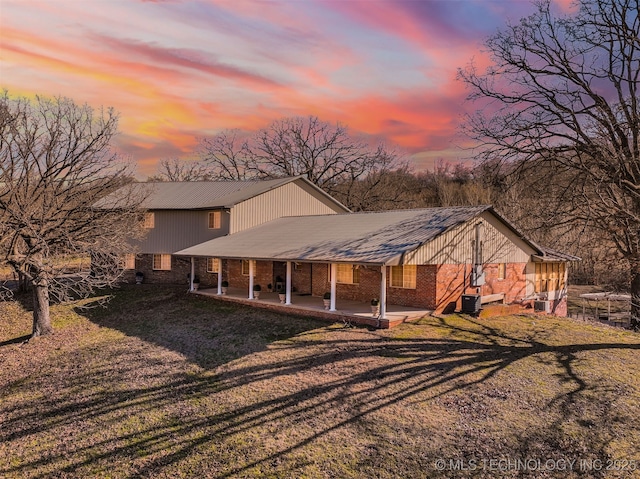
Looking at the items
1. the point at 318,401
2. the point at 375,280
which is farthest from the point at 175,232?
the point at 318,401

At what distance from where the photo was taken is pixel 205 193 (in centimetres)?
2911

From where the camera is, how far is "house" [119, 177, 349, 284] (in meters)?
25.7

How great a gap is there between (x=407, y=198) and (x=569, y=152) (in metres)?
27.0

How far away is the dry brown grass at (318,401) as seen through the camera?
7922mm

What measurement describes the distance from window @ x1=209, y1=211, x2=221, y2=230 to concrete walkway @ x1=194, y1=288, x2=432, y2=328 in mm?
5181

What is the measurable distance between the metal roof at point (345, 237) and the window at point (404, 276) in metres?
1.58

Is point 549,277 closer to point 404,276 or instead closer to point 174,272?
point 404,276

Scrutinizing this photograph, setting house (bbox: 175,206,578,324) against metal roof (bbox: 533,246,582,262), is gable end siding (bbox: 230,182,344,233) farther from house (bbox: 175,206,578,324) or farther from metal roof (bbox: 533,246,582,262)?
metal roof (bbox: 533,246,582,262)

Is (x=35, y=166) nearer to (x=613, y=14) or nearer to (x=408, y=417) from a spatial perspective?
(x=408, y=417)

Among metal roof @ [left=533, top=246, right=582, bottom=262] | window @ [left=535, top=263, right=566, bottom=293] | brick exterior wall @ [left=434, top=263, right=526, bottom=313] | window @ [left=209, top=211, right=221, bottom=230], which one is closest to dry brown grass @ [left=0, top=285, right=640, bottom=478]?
brick exterior wall @ [left=434, top=263, right=526, bottom=313]

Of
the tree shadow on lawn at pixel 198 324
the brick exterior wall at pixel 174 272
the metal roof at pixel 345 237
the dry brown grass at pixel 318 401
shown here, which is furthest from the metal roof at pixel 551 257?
the brick exterior wall at pixel 174 272

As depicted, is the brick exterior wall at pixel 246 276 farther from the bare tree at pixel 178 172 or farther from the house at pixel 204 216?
the bare tree at pixel 178 172

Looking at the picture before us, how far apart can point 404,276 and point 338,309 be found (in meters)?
3.26

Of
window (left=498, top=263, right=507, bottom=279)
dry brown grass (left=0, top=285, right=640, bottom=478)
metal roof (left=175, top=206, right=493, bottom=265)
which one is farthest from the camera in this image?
window (left=498, top=263, right=507, bottom=279)
